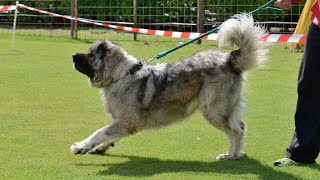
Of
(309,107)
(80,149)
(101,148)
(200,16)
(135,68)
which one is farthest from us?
(200,16)

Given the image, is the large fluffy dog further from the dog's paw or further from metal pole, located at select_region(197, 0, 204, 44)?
metal pole, located at select_region(197, 0, 204, 44)

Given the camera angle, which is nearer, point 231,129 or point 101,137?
point 101,137

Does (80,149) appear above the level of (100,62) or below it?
below

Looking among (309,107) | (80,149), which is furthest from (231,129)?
(80,149)

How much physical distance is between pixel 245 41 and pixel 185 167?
1.53 metres

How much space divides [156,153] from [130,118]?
1.92 ft

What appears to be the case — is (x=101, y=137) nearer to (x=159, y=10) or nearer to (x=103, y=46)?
(x=103, y=46)

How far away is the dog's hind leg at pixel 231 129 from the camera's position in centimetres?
697

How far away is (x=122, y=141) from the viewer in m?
7.88

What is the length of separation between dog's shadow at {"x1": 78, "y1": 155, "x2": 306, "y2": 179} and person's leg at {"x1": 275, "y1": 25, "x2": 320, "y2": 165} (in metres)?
0.31

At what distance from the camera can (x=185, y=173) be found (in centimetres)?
627

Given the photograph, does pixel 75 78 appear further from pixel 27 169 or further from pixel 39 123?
pixel 27 169

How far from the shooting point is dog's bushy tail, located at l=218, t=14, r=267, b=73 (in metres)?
6.91

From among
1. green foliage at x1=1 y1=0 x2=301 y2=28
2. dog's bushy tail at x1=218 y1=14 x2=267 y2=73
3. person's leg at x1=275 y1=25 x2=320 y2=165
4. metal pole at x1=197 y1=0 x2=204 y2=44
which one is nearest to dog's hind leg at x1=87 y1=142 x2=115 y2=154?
dog's bushy tail at x1=218 y1=14 x2=267 y2=73
